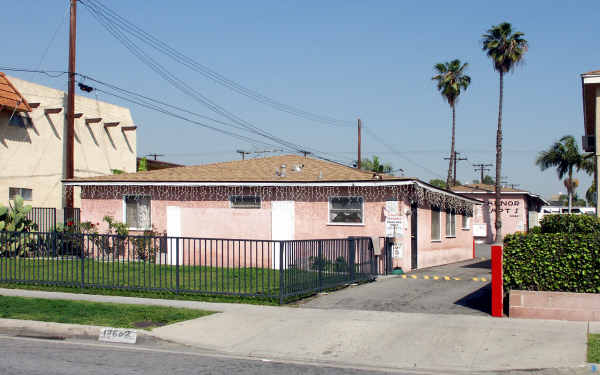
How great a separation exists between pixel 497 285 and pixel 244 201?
1259cm

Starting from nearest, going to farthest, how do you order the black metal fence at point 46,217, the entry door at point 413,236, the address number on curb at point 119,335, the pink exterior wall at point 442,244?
the address number on curb at point 119,335, the entry door at point 413,236, the pink exterior wall at point 442,244, the black metal fence at point 46,217

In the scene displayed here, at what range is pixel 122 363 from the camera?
329 inches

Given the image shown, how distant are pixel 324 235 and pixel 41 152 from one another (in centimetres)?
1578

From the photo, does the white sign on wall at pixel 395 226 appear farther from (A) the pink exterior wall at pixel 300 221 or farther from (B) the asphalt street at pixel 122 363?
(B) the asphalt street at pixel 122 363

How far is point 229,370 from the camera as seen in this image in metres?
8.12

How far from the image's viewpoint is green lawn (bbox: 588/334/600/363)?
8250 millimetres

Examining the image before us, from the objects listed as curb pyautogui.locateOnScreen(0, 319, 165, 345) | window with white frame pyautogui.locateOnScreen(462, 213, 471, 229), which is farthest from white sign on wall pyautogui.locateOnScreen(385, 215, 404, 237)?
curb pyautogui.locateOnScreen(0, 319, 165, 345)

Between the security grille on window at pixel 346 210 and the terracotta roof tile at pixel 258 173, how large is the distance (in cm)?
76

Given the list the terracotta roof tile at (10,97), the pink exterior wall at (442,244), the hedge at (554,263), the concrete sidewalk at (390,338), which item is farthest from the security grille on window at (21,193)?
the hedge at (554,263)

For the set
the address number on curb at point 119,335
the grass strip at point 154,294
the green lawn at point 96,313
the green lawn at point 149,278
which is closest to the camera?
the address number on curb at point 119,335

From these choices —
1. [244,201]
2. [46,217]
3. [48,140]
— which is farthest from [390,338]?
[48,140]

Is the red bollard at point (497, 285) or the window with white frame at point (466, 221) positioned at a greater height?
the window with white frame at point (466, 221)

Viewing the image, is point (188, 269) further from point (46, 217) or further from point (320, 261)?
point (46, 217)

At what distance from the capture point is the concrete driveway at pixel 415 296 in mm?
12648
